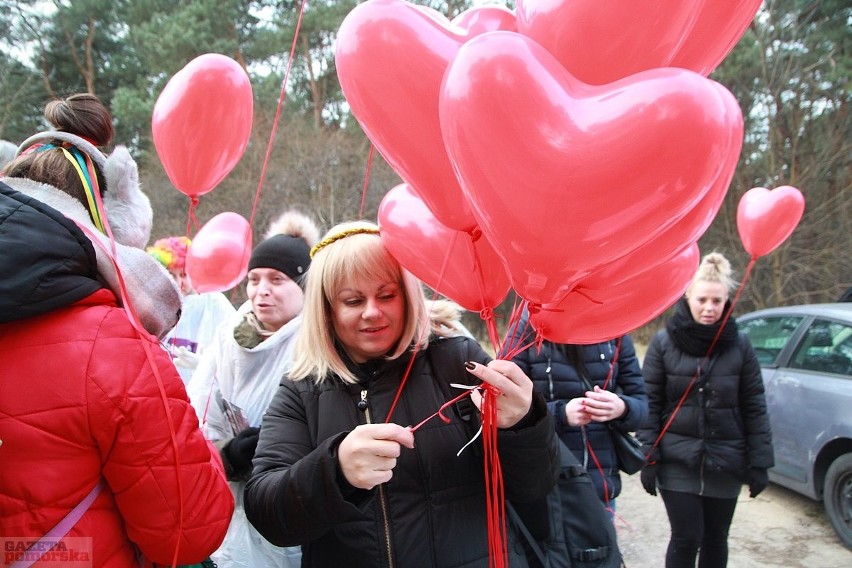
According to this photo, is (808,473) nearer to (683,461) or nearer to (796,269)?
(683,461)

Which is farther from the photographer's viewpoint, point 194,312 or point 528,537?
point 194,312

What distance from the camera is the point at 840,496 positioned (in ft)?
12.6

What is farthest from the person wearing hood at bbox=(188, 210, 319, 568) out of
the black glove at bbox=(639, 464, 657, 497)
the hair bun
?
the black glove at bbox=(639, 464, 657, 497)

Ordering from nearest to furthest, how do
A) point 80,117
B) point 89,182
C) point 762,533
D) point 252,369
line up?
1. point 89,182
2. point 80,117
3. point 252,369
4. point 762,533

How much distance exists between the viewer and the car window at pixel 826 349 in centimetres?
382

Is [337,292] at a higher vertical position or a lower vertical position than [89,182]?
lower

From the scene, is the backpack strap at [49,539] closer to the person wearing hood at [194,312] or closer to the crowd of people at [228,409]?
the crowd of people at [228,409]

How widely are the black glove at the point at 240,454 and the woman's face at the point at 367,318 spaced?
520 mm

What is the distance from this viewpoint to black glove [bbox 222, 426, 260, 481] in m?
→ 1.80

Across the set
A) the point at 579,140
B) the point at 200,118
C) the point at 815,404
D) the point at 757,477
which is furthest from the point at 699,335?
the point at 200,118

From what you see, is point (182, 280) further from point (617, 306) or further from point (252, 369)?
point (617, 306)

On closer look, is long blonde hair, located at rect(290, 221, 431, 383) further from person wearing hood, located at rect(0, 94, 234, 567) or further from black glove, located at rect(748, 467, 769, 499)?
black glove, located at rect(748, 467, 769, 499)

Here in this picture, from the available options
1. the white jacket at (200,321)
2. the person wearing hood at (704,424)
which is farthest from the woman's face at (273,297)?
the person wearing hood at (704,424)

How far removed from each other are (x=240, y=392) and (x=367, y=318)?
842 mm
